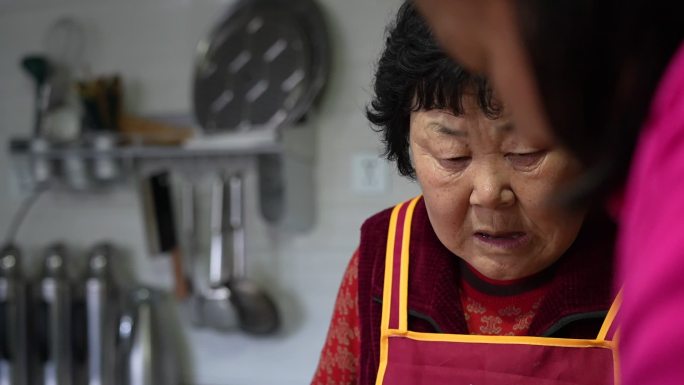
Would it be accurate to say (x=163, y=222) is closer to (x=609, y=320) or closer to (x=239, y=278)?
(x=239, y=278)

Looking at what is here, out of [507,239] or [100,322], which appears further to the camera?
[100,322]

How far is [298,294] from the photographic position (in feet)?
4.92

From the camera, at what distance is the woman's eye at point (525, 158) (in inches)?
22.8

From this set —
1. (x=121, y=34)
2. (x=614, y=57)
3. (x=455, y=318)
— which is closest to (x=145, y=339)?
(x=121, y=34)

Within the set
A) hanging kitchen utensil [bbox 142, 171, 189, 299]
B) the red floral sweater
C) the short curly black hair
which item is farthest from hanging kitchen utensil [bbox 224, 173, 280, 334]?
the short curly black hair

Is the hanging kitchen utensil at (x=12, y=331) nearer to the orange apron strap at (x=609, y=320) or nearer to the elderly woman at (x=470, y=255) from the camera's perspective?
the elderly woman at (x=470, y=255)

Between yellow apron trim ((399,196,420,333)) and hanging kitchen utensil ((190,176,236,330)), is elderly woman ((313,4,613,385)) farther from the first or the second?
hanging kitchen utensil ((190,176,236,330))

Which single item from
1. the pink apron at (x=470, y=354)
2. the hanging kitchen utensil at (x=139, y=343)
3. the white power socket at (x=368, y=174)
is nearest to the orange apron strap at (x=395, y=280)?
the pink apron at (x=470, y=354)

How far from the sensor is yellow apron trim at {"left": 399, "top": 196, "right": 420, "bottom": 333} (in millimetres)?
707

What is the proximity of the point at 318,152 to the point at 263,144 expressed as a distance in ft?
0.45

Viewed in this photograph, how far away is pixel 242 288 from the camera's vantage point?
4.92ft

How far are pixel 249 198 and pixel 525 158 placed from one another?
1014 millimetres

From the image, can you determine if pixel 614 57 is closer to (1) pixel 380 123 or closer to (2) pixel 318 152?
(1) pixel 380 123

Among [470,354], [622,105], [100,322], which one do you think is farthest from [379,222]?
[100,322]
